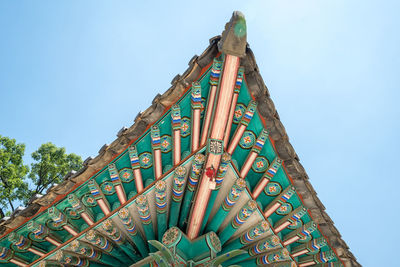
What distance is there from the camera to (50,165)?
1462 centimetres

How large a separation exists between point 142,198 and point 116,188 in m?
0.53

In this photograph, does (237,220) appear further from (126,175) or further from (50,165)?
(50,165)

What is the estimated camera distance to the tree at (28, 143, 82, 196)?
1449cm

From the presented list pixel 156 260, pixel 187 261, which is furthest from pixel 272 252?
pixel 156 260

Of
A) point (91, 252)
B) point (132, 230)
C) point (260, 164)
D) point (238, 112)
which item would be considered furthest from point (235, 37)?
point (91, 252)

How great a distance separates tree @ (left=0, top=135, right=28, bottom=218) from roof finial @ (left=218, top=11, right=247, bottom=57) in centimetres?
1044

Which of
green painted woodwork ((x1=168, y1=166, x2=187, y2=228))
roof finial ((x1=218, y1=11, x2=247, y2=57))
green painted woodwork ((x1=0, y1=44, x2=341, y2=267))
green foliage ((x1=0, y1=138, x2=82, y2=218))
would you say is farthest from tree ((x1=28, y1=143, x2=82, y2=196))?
roof finial ((x1=218, y1=11, x2=247, y2=57))

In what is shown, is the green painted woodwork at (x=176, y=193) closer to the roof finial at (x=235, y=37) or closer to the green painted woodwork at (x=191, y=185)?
the green painted woodwork at (x=191, y=185)

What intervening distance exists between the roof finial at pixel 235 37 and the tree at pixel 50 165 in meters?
10.6

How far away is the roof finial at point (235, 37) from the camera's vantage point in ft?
19.2

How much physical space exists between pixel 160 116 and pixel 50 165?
9.59 m

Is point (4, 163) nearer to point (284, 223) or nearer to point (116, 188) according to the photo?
point (116, 188)

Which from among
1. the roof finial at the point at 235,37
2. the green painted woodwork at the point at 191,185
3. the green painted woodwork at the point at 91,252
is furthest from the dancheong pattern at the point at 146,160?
the roof finial at the point at 235,37

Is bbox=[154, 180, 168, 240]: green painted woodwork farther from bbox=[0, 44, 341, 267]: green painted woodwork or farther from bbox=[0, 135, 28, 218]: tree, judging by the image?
bbox=[0, 135, 28, 218]: tree
